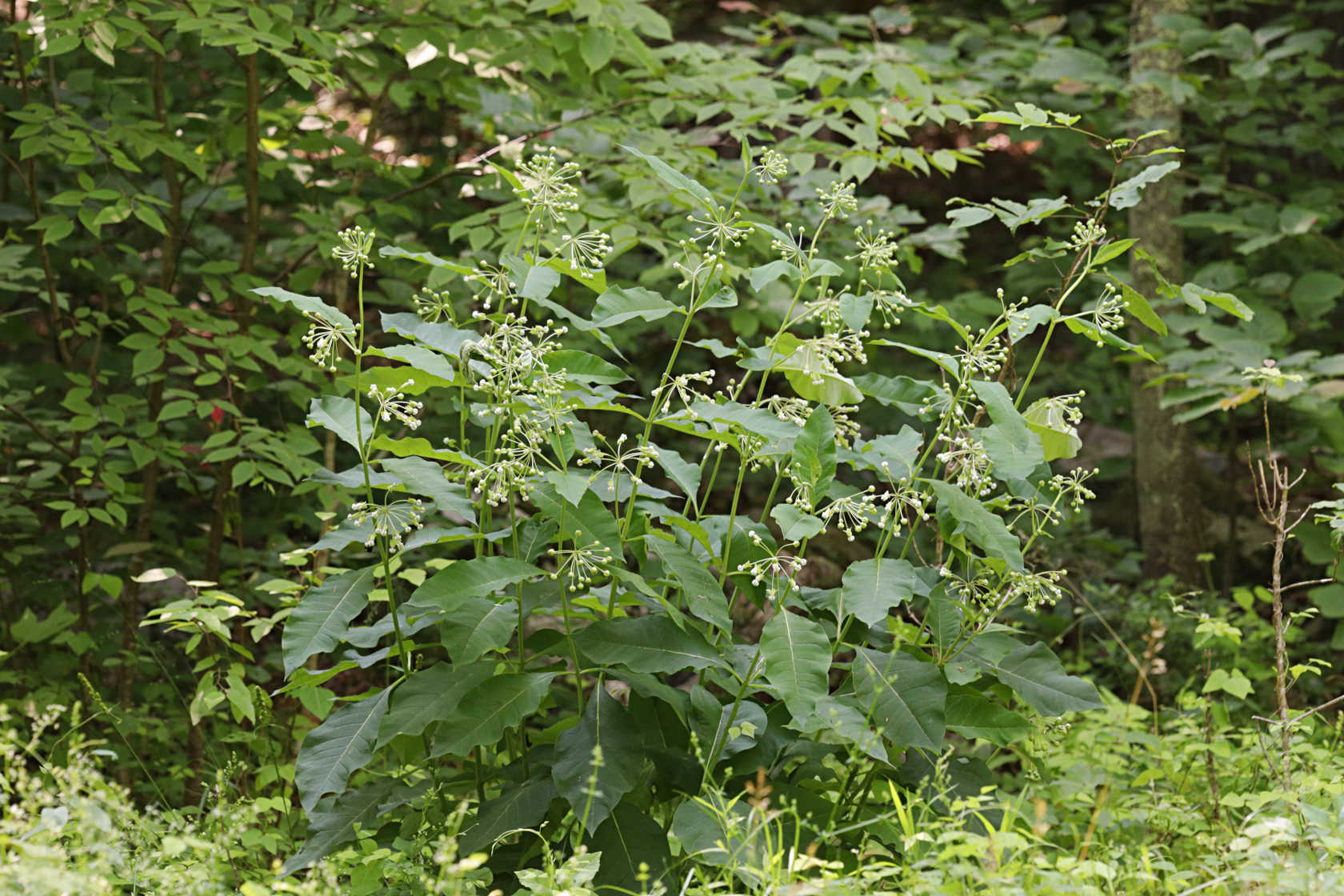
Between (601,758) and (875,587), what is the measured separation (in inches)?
21.5

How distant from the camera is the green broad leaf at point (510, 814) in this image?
1.77m

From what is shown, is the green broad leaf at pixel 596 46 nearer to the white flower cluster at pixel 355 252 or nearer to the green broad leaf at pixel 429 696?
the white flower cluster at pixel 355 252

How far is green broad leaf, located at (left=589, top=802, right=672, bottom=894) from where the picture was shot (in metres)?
1.78

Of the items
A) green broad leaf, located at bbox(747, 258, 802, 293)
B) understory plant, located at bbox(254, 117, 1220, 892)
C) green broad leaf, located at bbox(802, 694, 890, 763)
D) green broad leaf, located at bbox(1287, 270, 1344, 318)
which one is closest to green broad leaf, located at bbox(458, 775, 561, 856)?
understory plant, located at bbox(254, 117, 1220, 892)

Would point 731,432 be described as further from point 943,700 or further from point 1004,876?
point 1004,876

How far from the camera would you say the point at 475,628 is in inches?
69.6

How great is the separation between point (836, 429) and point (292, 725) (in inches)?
70.7

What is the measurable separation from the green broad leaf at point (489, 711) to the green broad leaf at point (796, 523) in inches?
18.7

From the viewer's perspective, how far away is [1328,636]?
4707 mm

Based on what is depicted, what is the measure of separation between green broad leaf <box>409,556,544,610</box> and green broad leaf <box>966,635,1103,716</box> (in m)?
0.87

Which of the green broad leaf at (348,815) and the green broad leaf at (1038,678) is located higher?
the green broad leaf at (1038,678)

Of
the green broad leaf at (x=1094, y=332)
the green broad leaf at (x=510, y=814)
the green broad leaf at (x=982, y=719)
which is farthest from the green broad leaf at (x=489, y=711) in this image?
the green broad leaf at (x=1094, y=332)

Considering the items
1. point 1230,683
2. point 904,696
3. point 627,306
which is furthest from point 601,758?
point 1230,683

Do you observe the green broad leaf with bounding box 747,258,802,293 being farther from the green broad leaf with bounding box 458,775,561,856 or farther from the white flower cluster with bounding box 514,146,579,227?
the green broad leaf with bounding box 458,775,561,856
